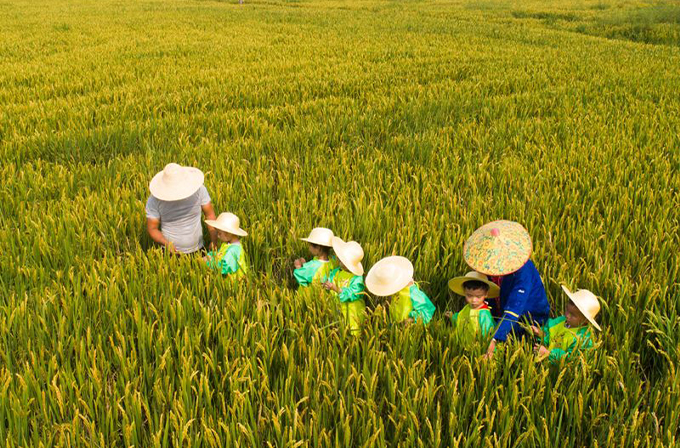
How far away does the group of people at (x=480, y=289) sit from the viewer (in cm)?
199

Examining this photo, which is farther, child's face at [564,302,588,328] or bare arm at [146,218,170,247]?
bare arm at [146,218,170,247]

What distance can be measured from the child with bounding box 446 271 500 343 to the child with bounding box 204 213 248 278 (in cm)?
104

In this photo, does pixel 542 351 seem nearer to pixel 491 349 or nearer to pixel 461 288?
pixel 491 349

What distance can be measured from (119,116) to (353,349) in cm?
499

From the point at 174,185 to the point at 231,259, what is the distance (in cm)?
61

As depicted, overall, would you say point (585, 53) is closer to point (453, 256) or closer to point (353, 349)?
point (453, 256)

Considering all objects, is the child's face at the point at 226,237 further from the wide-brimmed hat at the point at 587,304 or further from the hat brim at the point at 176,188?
the wide-brimmed hat at the point at 587,304

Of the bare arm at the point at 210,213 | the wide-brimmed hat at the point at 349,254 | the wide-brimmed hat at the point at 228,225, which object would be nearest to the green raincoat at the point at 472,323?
the wide-brimmed hat at the point at 349,254

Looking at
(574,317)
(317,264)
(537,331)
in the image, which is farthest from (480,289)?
(317,264)

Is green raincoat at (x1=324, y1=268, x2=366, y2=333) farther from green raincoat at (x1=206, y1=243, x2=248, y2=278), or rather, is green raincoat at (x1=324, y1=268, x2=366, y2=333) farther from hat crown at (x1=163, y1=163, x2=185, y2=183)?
hat crown at (x1=163, y1=163, x2=185, y2=183)

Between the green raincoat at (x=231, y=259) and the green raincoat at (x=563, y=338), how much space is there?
143 cm

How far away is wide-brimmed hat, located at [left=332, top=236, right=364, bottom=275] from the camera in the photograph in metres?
2.34

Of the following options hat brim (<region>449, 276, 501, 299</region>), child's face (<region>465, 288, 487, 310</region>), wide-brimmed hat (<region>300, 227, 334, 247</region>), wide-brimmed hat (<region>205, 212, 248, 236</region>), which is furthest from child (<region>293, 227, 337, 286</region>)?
child's face (<region>465, 288, 487, 310</region>)

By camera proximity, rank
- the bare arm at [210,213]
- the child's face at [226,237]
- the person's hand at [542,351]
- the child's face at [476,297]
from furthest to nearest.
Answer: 1. the bare arm at [210,213]
2. the child's face at [226,237]
3. the child's face at [476,297]
4. the person's hand at [542,351]
